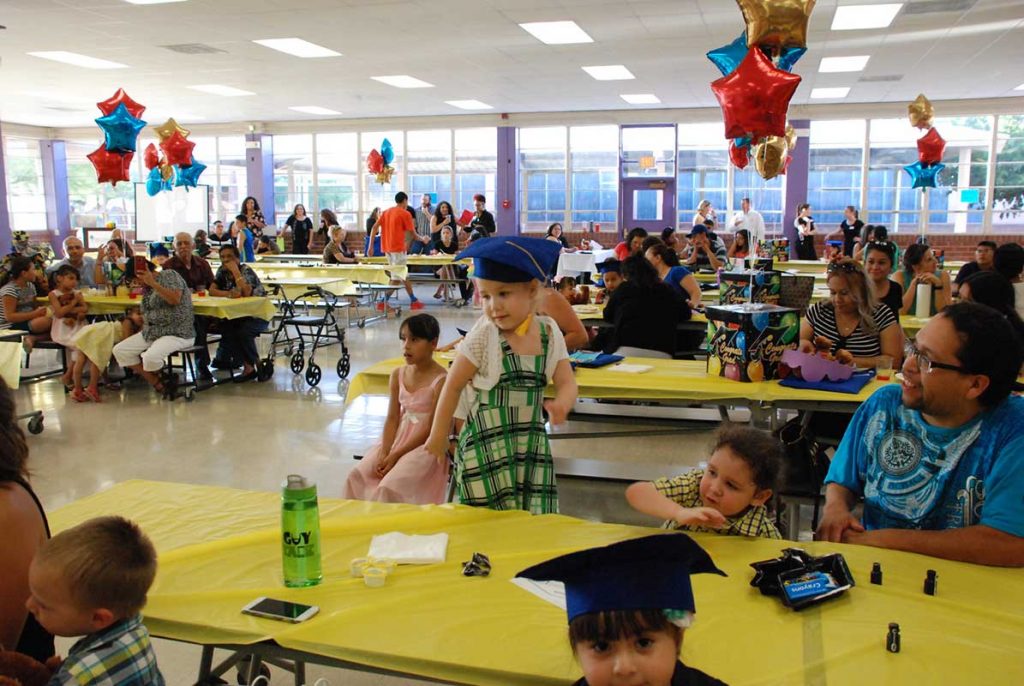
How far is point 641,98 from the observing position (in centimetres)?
1653

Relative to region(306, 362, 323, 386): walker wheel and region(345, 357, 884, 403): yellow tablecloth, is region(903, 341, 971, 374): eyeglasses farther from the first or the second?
region(306, 362, 323, 386): walker wheel

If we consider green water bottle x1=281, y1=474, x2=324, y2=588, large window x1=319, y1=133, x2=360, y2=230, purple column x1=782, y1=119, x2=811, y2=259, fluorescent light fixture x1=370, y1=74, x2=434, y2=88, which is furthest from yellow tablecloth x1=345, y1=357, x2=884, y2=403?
large window x1=319, y1=133, x2=360, y2=230

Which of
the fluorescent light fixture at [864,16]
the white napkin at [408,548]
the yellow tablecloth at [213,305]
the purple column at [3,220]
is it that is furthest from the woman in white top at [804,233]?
the purple column at [3,220]

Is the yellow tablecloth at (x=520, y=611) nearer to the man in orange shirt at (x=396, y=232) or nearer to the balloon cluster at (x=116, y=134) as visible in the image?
the balloon cluster at (x=116, y=134)

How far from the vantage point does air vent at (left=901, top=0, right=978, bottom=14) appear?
8.73 meters

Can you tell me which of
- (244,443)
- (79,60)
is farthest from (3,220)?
(244,443)

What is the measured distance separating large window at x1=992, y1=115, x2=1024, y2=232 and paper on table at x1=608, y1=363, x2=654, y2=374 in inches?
652

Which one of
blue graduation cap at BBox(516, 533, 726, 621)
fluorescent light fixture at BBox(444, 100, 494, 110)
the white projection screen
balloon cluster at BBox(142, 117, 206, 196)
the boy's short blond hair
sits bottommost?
the boy's short blond hair

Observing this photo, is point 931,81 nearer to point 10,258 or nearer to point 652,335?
point 652,335

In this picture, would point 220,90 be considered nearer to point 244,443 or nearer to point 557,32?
point 557,32

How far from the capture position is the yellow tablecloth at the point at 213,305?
23.6 ft

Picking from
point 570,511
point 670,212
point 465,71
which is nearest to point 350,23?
point 465,71

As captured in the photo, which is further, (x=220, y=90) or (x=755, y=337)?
(x=220, y=90)

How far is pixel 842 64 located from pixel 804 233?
438 cm
